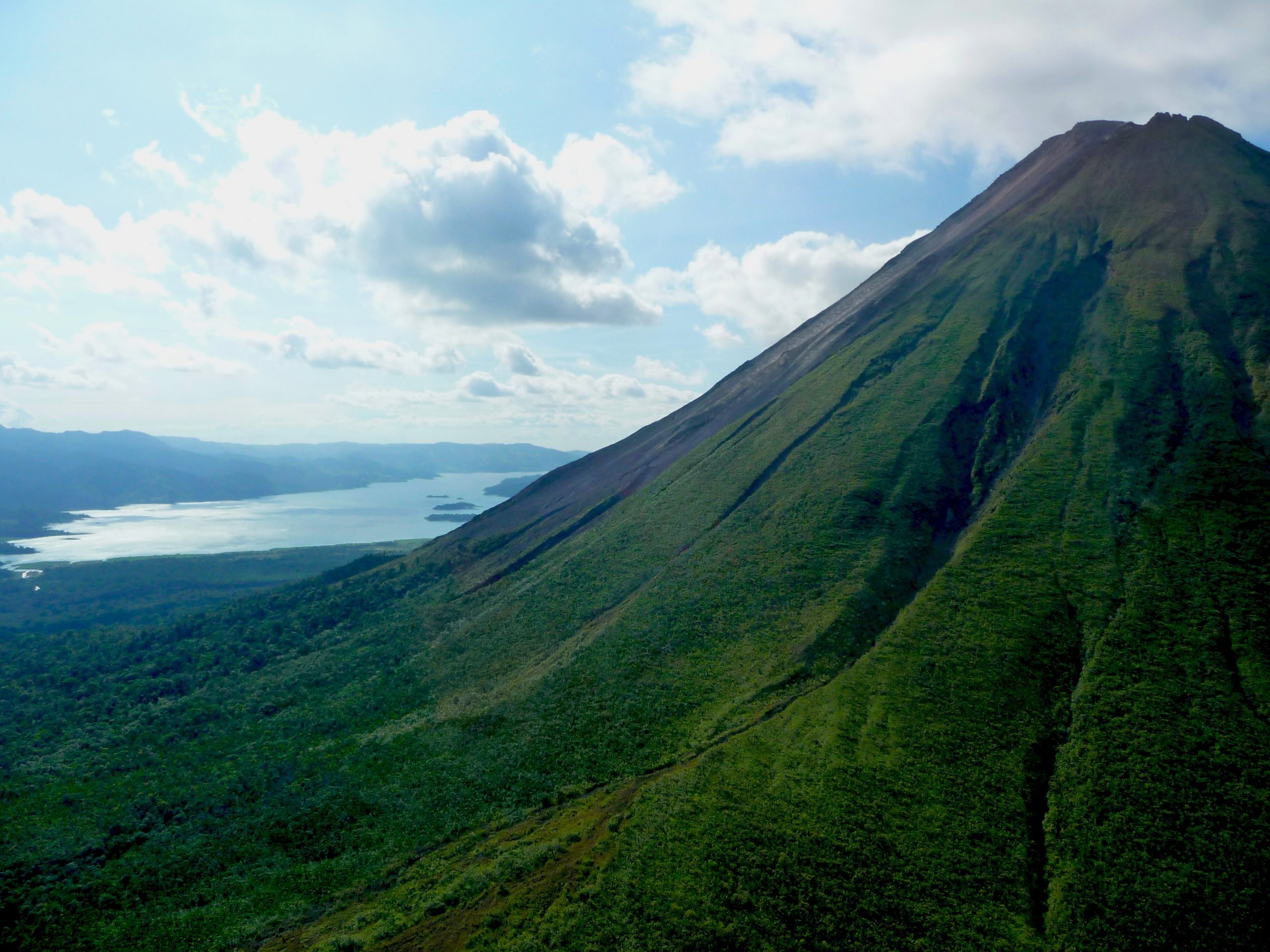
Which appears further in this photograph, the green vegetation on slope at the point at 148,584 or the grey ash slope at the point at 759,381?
the green vegetation on slope at the point at 148,584

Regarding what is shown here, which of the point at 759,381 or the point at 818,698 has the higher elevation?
the point at 759,381

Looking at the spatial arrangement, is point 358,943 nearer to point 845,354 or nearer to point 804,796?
point 804,796

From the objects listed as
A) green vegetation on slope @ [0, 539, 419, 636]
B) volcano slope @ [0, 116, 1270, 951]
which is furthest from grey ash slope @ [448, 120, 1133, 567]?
green vegetation on slope @ [0, 539, 419, 636]

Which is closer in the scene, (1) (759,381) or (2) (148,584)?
(1) (759,381)

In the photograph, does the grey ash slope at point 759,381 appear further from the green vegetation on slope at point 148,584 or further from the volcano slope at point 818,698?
the green vegetation on slope at point 148,584

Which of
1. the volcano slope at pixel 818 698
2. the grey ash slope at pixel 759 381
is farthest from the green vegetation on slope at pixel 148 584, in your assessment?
the volcano slope at pixel 818 698

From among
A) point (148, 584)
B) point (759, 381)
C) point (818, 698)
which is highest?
point (759, 381)

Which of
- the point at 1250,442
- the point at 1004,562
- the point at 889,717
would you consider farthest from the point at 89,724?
the point at 1250,442

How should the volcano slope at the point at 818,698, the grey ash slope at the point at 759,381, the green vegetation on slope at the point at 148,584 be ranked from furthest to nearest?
the green vegetation on slope at the point at 148,584 → the grey ash slope at the point at 759,381 → the volcano slope at the point at 818,698

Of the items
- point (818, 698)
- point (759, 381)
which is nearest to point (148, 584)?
point (759, 381)

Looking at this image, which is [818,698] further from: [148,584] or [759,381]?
[148,584]
